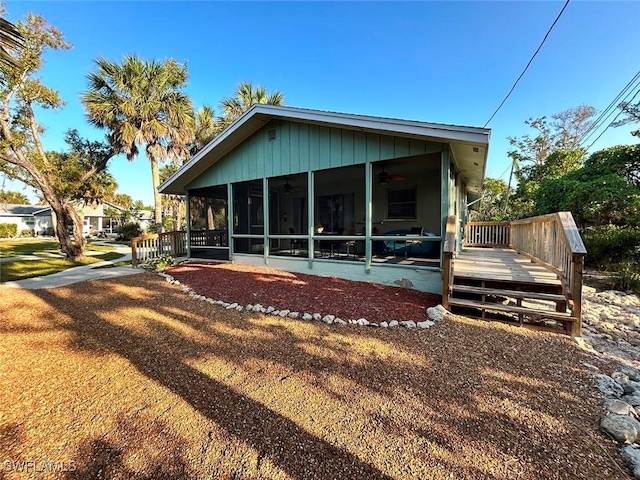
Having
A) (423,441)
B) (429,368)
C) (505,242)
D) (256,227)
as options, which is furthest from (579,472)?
(505,242)

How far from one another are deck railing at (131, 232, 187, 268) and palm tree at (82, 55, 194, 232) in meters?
3.91

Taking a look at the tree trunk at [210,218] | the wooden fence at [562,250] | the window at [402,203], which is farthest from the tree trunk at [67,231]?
the wooden fence at [562,250]

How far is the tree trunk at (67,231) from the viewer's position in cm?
1091

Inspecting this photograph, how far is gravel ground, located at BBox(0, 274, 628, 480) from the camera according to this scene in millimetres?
1706

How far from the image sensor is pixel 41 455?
1.76 m

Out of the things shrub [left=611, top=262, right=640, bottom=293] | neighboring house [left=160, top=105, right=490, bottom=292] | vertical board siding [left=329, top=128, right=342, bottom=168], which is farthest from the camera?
shrub [left=611, top=262, right=640, bottom=293]

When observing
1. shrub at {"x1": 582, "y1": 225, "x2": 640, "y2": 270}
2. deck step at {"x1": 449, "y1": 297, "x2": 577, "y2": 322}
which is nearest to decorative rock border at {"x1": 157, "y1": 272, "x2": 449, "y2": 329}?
deck step at {"x1": 449, "y1": 297, "x2": 577, "y2": 322}

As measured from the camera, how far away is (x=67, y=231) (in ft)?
36.9

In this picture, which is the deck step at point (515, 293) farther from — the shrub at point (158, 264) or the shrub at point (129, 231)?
the shrub at point (129, 231)

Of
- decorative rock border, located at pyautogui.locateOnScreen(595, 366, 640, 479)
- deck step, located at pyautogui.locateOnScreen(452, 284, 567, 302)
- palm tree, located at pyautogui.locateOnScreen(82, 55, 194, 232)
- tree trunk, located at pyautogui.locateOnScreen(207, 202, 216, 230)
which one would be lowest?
decorative rock border, located at pyautogui.locateOnScreen(595, 366, 640, 479)

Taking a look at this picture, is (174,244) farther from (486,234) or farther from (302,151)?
(486,234)

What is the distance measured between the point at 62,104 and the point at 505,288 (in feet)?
54.9

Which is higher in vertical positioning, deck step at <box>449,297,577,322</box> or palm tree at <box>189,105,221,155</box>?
palm tree at <box>189,105,221,155</box>

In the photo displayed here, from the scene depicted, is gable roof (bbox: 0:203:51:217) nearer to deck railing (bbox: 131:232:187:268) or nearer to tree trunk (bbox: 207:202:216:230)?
deck railing (bbox: 131:232:187:268)
